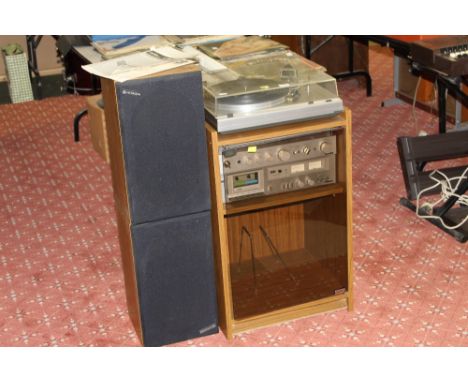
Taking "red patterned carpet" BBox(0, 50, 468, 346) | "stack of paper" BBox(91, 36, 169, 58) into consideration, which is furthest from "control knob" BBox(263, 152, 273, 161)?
"stack of paper" BBox(91, 36, 169, 58)

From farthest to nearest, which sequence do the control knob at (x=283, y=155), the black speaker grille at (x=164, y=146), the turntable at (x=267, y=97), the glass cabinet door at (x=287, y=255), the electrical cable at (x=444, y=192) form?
the electrical cable at (x=444, y=192) → the glass cabinet door at (x=287, y=255) → the control knob at (x=283, y=155) → the turntable at (x=267, y=97) → the black speaker grille at (x=164, y=146)

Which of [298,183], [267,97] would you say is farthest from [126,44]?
[298,183]

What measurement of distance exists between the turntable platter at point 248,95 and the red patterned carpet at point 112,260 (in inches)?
33.4

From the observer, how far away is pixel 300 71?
10.00 feet

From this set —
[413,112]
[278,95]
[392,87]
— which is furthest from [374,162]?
[278,95]

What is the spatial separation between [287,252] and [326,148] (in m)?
0.49

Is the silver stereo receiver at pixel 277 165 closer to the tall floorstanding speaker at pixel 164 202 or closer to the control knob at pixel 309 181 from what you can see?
the control knob at pixel 309 181

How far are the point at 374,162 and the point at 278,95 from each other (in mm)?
1784

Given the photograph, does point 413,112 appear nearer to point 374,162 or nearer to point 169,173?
point 374,162

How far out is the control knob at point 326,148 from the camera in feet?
9.70

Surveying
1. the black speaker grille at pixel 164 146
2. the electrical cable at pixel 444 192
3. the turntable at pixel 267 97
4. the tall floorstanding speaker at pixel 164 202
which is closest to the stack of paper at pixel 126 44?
the turntable at pixel 267 97

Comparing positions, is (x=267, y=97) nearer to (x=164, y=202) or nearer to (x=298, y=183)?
(x=298, y=183)

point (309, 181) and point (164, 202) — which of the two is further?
→ point (309, 181)

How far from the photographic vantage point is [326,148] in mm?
2967
